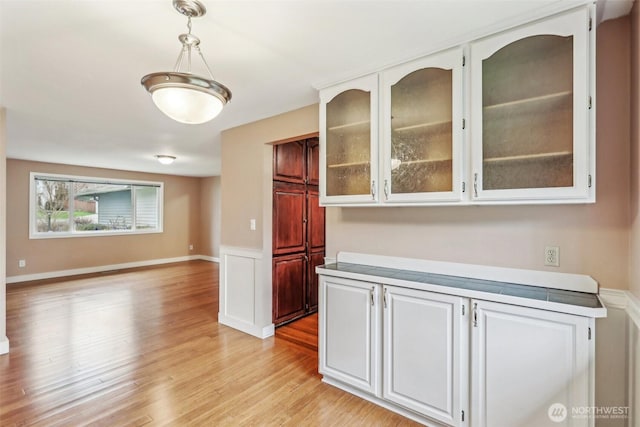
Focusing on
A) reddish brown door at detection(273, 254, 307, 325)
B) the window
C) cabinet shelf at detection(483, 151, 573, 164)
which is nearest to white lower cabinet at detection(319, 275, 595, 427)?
cabinet shelf at detection(483, 151, 573, 164)

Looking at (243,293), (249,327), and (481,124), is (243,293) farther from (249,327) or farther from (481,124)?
(481,124)

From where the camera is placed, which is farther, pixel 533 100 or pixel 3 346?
pixel 3 346

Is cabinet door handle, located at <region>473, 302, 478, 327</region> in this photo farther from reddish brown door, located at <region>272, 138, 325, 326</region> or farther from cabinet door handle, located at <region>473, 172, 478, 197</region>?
reddish brown door, located at <region>272, 138, 325, 326</region>

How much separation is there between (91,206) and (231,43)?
21.9 feet

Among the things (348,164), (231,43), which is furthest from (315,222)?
(231,43)

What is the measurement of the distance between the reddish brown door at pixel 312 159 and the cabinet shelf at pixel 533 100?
2.45 meters

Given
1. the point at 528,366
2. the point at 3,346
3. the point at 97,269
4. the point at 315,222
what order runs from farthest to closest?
the point at 97,269 → the point at 315,222 → the point at 3,346 → the point at 528,366

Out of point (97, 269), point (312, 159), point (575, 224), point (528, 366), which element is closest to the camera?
point (528, 366)

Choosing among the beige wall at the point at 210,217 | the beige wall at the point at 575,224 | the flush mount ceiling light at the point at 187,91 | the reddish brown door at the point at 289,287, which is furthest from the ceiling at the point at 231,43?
the beige wall at the point at 210,217

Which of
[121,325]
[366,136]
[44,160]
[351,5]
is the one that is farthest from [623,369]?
[44,160]

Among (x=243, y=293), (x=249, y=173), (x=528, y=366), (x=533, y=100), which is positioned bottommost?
(x=243, y=293)

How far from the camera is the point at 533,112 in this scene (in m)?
1.62

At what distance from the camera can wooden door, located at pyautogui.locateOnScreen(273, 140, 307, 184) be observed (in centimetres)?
351

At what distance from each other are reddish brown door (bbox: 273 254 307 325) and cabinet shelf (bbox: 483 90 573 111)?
258 cm
